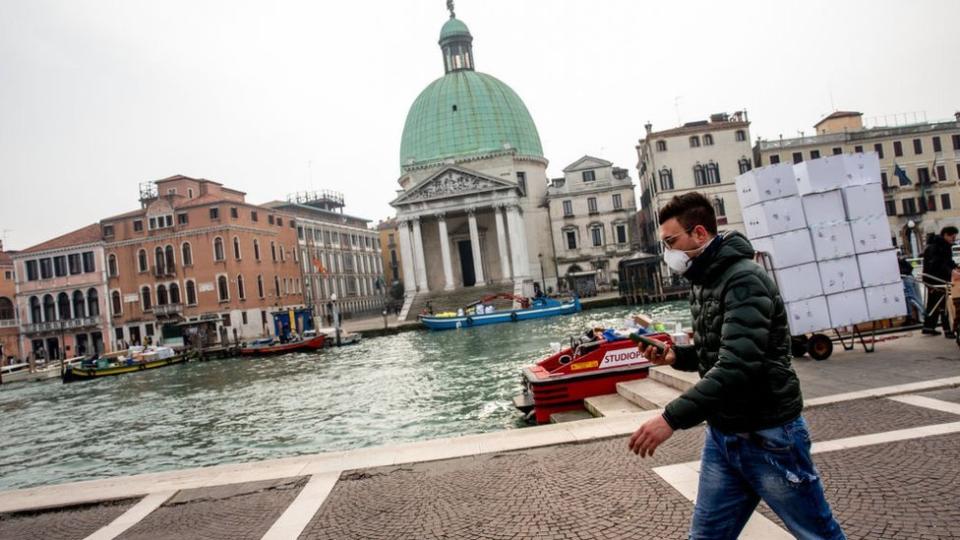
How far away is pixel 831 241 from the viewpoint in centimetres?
991

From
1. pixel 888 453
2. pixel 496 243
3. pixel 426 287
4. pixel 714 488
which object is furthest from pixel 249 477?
pixel 496 243

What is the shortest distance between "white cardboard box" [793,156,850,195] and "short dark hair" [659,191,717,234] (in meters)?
8.02

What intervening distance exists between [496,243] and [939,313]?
54236mm

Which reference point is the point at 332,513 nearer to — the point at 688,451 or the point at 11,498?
the point at 688,451

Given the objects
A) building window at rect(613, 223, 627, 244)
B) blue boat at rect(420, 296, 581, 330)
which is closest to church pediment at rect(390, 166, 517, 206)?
building window at rect(613, 223, 627, 244)

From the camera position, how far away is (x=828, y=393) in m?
7.50

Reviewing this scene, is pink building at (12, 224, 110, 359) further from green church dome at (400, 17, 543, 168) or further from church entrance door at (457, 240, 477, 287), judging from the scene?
church entrance door at (457, 240, 477, 287)

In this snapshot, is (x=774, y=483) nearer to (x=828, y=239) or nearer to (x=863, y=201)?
(x=828, y=239)

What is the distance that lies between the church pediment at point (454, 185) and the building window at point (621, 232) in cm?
1043

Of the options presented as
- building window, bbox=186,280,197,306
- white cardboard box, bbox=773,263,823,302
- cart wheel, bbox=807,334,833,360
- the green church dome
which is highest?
the green church dome

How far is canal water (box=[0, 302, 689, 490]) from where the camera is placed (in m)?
12.0

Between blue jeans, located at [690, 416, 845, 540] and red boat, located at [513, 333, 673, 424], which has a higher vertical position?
blue jeans, located at [690, 416, 845, 540]

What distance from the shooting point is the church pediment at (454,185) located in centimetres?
5672

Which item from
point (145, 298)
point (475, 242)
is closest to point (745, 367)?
point (475, 242)
